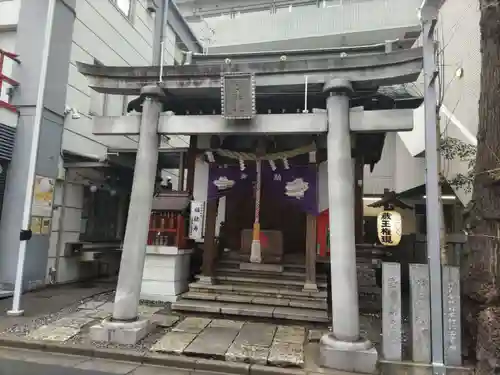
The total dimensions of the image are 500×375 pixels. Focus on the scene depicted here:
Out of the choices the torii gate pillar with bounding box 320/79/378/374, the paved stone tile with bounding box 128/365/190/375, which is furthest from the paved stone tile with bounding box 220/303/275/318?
the paved stone tile with bounding box 128/365/190/375

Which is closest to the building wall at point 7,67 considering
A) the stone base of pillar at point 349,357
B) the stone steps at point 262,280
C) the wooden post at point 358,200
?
the stone steps at point 262,280

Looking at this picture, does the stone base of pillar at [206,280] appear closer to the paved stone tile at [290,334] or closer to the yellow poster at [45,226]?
the paved stone tile at [290,334]

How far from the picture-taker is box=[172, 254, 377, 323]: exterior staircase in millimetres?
8898

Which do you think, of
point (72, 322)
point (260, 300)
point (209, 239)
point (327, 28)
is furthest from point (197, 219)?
point (327, 28)

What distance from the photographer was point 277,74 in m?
7.71

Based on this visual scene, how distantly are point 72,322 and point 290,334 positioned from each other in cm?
474

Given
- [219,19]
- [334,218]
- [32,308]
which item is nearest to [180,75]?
[334,218]

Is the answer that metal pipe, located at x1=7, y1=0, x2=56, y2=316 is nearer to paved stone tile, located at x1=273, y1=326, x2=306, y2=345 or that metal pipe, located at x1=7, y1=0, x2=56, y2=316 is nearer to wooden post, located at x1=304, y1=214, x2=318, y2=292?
paved stone tile, located at x1=273, y1=326, x2=306, y2=345

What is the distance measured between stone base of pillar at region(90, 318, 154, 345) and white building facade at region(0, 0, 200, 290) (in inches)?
200

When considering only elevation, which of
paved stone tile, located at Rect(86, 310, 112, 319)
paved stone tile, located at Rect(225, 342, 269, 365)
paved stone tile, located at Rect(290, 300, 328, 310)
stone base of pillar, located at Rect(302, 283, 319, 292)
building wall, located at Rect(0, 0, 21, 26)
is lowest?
paved stone tile, located at Rect(225, 342, 269, 365)

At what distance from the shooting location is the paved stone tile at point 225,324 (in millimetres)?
8203

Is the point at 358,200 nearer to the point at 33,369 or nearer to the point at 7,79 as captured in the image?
the point at 33,369

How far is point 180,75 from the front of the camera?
318 inches

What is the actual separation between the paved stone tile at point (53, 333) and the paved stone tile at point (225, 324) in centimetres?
283
